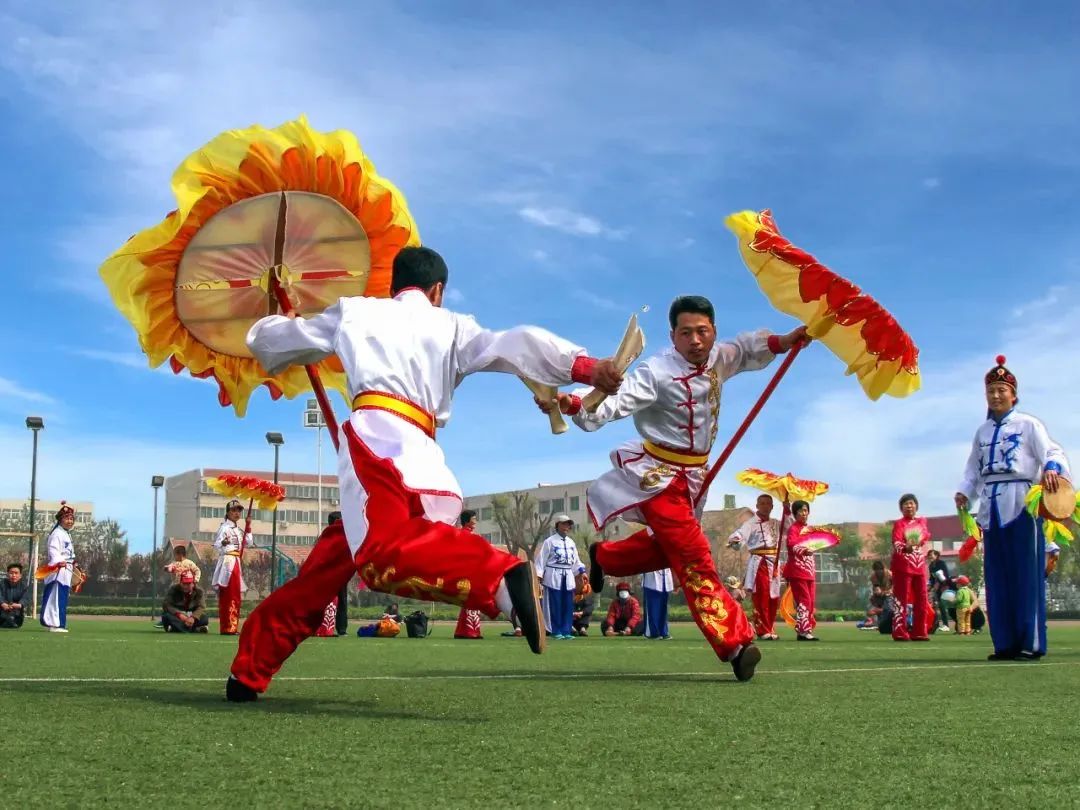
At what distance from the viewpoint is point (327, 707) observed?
4613 mm

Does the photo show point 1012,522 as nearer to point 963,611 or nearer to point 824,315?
point 824,315

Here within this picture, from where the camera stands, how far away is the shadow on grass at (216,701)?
14.3 ft

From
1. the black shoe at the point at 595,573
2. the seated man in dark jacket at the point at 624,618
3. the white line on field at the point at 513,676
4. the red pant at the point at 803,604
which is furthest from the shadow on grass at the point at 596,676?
the seated man in dark jacket at the point at 624,618

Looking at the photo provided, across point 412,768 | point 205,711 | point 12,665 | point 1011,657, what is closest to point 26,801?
point 412,768

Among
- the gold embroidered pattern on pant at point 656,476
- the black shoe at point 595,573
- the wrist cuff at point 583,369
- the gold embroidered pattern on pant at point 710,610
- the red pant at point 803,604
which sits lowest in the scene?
the red pant at point 803,604

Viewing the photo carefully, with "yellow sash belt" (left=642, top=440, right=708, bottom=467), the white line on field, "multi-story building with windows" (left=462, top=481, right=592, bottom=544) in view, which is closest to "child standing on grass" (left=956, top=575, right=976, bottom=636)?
the white line on field

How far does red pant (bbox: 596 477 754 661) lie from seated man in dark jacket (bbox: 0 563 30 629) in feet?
48.2

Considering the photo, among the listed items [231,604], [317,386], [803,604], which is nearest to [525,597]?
[317,386]

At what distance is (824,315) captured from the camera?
6.56m

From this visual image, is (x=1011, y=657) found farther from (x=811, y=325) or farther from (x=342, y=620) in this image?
(x=342, y=620)

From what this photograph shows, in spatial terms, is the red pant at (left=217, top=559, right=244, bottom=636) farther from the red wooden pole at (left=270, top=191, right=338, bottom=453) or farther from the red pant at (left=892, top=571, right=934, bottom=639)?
the red wooden pole at (left=270, top=191, right=338, bottom=453)

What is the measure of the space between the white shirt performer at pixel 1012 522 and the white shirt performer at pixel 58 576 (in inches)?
534

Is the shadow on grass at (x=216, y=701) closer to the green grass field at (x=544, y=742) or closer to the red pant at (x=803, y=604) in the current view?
the green grass field at (x=544, y=742)

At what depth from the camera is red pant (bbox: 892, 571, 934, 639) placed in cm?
1563
